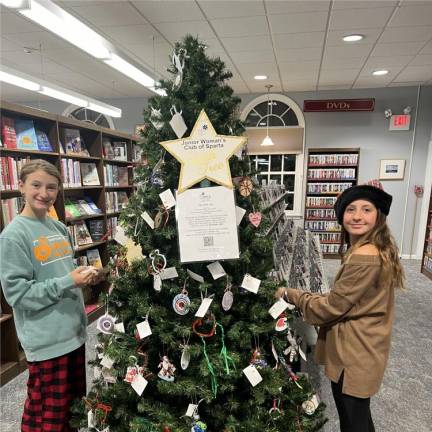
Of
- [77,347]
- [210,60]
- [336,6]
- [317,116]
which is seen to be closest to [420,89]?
[317,116]

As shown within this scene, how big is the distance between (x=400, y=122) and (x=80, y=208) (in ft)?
19.0

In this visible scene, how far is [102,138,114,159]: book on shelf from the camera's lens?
397 cm

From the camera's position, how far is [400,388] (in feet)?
7.66

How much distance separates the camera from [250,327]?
1185 millimetres

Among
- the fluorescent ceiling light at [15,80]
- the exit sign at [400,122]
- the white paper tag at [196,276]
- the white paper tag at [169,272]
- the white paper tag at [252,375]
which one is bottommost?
the white paper tag at [252,375]

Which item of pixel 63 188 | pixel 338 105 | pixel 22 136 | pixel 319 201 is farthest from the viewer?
pixel 319 201

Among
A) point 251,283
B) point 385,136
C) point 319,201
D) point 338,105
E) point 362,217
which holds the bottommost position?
point 319,201

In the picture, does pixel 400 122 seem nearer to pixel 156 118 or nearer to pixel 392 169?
pixel 392 169

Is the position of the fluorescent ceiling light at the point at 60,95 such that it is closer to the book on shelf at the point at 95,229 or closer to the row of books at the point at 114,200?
the row of books at the point at 114,200

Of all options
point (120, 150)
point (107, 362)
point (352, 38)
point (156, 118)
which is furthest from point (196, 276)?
point (352, 38)

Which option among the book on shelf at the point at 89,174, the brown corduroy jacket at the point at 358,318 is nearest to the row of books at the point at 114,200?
the book on shelf at the point at 89,174

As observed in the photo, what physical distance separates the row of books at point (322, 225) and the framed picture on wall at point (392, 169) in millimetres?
1328

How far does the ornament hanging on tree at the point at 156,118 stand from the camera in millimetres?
1204

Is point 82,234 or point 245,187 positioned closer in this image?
point 245,187
